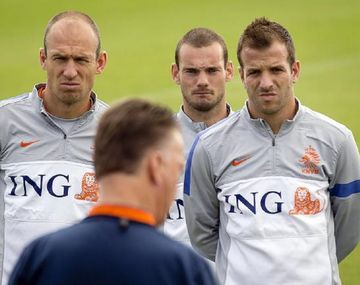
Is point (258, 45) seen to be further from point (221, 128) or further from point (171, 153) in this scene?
point (171, 153)

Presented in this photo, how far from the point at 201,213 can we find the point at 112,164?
2509mm

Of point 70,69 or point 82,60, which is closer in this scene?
point 70,69

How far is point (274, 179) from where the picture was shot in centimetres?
511

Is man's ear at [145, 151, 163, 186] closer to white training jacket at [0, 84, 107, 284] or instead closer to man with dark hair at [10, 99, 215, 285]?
man with dark hair at [10, 99, 215, 285]

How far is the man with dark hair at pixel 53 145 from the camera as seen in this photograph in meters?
5.41

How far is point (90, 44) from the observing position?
18.8ft

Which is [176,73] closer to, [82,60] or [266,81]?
[82,60]

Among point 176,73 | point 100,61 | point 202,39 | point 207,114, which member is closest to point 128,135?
point 100,61

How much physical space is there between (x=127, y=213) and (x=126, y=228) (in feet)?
0.13

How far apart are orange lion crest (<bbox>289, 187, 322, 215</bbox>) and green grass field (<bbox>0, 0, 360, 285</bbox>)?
806 centimetres

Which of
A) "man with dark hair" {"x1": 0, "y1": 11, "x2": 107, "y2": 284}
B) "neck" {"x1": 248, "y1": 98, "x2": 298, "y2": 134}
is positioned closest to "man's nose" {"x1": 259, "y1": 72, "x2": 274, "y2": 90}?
"neck" {"x1": 248, "y1": 98, "x2": 298, "y2": 134}

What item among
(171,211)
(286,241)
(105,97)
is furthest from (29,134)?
(105,97)

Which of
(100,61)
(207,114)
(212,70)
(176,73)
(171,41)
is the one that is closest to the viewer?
(100,61)

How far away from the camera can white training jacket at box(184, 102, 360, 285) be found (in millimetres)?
5023
